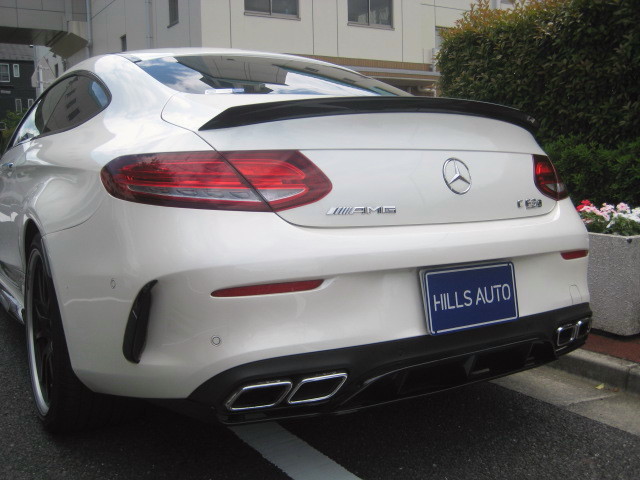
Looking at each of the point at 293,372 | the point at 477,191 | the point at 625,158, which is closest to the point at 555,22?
the point at 625,158

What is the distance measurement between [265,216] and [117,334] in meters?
0.57

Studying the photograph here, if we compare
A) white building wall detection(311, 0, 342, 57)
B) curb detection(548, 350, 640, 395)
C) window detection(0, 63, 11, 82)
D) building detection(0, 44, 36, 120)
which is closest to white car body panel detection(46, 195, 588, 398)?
curb detection(548, 350, 640, 395)

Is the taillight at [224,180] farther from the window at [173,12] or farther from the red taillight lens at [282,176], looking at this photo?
the window at [173,12]

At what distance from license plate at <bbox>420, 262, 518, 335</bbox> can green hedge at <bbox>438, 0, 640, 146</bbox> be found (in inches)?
127

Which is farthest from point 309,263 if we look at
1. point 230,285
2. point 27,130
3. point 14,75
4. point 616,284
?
point 14,75

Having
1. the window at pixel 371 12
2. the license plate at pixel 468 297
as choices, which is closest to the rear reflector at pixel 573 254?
the license plate at pixel 468 297

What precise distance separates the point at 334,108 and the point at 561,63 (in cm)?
386

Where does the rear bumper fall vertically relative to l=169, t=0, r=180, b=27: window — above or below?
below

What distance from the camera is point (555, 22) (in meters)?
5.42

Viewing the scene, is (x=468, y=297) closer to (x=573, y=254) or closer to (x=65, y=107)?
(x=573, y=254)

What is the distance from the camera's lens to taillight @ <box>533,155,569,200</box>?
8.27 ft

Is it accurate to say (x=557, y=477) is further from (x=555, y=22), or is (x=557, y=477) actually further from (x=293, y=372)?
(x=555, y=22)

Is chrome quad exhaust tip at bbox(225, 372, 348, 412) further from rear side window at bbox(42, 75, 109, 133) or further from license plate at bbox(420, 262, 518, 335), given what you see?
rear side window at bbox(42, 75, 109, 133)

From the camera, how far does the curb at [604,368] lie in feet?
10.2
